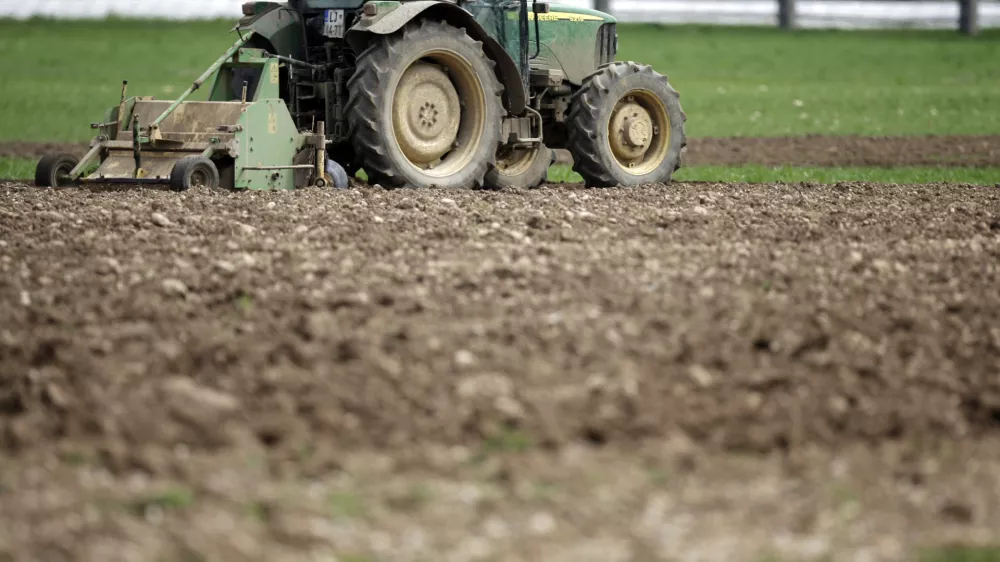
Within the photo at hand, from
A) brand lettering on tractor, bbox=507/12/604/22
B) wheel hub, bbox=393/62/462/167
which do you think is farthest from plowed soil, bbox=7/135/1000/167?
wheel hub, bbox=393/62/462/167

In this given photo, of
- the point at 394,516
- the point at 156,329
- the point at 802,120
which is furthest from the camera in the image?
the point at 802,120

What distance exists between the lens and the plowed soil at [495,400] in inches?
142

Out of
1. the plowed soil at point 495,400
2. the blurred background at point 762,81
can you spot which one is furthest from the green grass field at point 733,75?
the plowed soil at point 495,400

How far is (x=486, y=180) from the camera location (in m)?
11.6

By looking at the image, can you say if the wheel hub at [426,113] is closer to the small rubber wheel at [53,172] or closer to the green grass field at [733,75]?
the small rubber wheel at [53,172]

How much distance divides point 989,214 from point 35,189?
6.53 meters

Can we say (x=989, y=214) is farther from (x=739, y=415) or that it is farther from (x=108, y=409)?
(x=108, y=409)

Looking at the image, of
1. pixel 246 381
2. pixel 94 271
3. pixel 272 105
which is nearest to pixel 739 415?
pixel 246 381

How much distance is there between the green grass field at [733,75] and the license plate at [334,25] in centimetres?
489

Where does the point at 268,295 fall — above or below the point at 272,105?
below

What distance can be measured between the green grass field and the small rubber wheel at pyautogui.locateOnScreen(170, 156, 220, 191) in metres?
5.07

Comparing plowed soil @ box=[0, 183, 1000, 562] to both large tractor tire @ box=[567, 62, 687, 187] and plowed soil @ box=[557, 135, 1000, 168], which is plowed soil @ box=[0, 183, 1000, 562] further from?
plowed soil @ box=[557, 135, 1000, 168]

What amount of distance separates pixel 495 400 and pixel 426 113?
6388mm

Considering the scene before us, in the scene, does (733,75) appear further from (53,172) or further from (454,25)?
(53,172)
